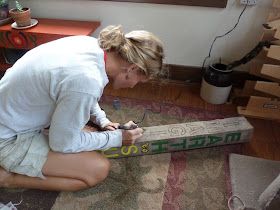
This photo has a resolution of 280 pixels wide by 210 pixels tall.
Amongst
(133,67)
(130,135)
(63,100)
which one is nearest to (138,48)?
(133,67)

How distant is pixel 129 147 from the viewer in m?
1.31

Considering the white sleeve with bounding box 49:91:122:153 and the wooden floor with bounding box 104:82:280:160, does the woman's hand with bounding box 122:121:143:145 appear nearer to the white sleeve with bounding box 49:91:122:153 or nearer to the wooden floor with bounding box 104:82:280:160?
the white sleeve with bounding box 49:91:122:153

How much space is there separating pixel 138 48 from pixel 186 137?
57 centimetres

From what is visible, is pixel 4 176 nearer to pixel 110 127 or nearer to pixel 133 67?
pixel 110 127

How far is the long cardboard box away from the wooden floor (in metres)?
0.10

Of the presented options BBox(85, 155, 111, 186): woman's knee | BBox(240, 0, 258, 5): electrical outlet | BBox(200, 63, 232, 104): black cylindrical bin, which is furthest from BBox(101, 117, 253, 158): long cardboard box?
BBox(240, 0, 258, 5): electrical outlet

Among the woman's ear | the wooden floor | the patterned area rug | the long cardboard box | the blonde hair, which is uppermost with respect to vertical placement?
the blonde hair

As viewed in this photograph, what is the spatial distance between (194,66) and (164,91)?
0.85ft

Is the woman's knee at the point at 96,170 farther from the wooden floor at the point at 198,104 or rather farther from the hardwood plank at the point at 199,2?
the hardwood plank at the point at 199,2

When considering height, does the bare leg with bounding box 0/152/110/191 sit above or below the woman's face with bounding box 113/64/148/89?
below

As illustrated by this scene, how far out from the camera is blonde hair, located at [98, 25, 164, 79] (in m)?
0.93

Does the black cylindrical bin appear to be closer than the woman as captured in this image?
No

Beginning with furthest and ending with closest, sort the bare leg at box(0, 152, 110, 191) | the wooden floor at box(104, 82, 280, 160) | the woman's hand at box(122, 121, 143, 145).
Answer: the wooden floor at box(104, 82, 280, 160), the woman's hand at box(122, 121, 143, 145), the bare leg at box(0, 152, 110, 191)

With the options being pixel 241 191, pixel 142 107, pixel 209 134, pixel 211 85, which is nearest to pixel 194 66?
pixel 211 85
